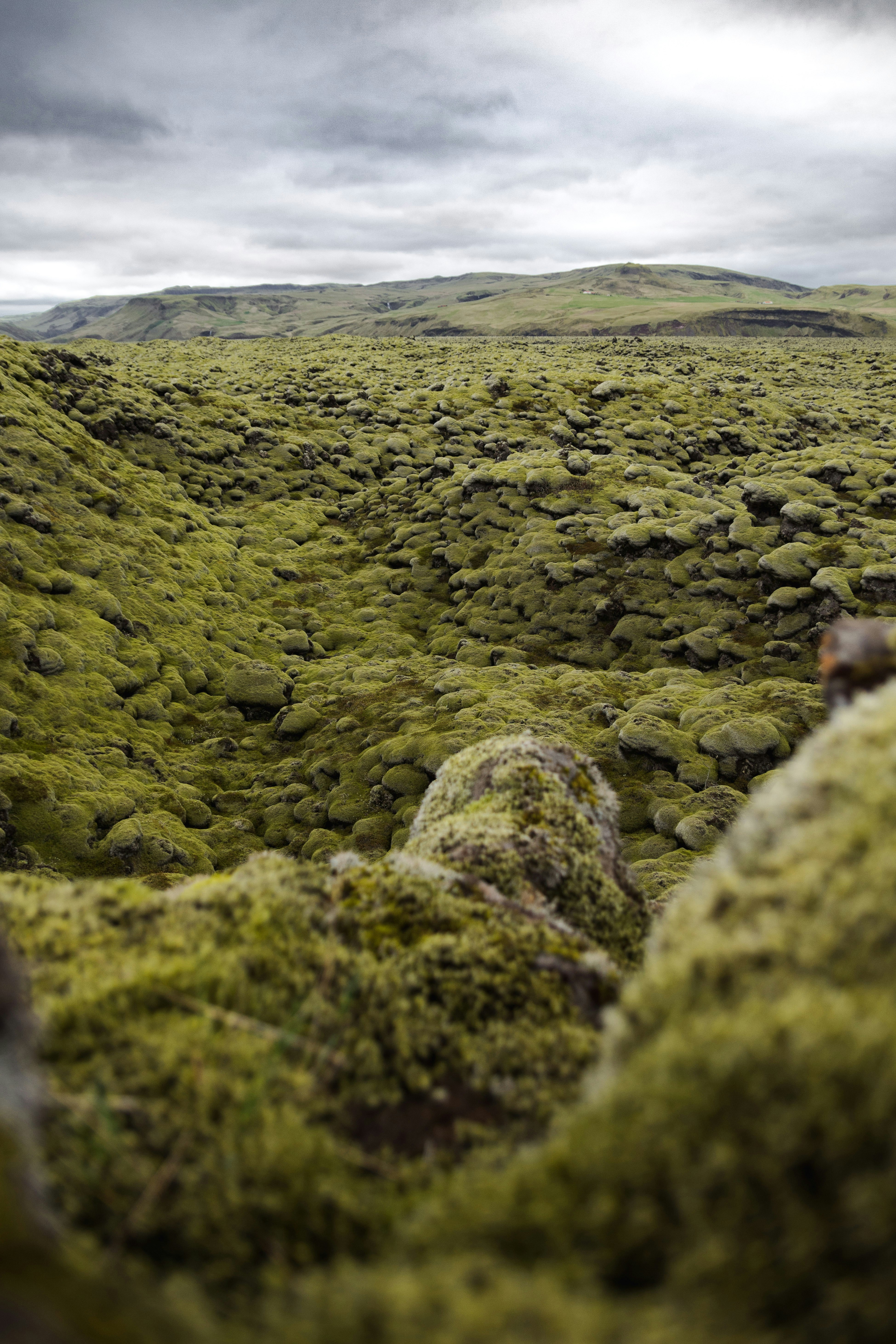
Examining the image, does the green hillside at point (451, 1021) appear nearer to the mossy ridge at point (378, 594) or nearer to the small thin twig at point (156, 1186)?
the small thin twig at point (156, 1186)

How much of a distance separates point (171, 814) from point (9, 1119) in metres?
19.7

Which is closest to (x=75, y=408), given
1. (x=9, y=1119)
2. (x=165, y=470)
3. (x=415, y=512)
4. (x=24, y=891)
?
(x=165, y=470)

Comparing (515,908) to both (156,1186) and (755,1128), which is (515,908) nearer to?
(156,1186)

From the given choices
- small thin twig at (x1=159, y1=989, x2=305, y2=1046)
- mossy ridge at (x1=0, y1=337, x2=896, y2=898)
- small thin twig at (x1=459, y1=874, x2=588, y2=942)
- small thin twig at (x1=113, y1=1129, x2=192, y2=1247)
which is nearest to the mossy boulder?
small thin twig at (x1=459, y1=874, x2=588, y2=942)

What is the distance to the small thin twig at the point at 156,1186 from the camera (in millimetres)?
2838

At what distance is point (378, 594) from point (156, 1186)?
3608 cm

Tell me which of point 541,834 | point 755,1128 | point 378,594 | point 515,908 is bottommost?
point 515,908

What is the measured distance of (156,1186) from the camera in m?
3.00

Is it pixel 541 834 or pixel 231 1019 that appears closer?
pixel 231 1019

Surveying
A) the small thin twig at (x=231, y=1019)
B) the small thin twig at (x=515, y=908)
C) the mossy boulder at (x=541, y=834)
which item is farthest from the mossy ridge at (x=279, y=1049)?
the mossy boulder at (x=541, y=834)

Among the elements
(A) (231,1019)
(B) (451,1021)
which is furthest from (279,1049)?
(B) (451,1021)

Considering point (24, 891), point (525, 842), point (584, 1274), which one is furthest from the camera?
point (525, 842)

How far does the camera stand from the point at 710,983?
3137mm

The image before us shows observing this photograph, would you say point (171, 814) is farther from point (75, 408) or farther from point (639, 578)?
point (75, 408)
